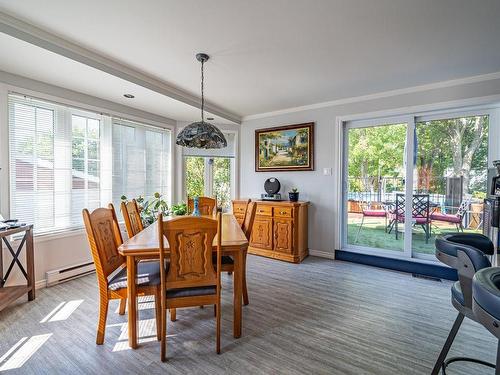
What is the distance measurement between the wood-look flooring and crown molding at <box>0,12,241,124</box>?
2362 millimetres

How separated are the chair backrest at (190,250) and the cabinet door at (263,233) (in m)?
2.21

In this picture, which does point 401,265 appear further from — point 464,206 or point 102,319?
point 102,319

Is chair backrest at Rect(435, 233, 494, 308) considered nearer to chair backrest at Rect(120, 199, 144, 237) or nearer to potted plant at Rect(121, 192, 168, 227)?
chair backrest at Rect(120, 199, 144, 237)

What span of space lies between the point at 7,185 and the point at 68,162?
656 millimetres

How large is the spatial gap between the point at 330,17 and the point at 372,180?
2558 millimetres

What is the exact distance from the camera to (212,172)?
15.8 feet

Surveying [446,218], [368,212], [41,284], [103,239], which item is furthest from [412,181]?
[41,284]

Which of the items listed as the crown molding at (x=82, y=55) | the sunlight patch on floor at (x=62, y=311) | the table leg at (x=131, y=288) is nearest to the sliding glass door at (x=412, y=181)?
the crown molding at (x=82, y=55)

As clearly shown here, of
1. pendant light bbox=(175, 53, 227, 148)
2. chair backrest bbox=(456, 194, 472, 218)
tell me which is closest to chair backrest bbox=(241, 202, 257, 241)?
pendant light bbox=(175, 53, 227, 148)

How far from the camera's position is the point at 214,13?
1816 millimetres

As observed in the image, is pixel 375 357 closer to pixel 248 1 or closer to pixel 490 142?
pixel 248 1

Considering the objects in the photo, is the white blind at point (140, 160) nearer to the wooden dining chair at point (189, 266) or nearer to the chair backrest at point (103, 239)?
the chair backrest at point (103, 239)

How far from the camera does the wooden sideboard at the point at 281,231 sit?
12.1 feet

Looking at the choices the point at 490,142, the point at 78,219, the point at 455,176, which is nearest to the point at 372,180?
the point at 455,176
